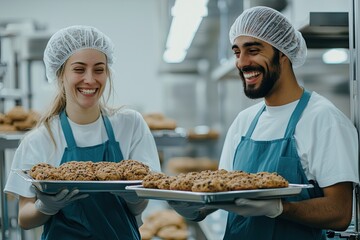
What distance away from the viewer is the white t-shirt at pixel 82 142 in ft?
7.98

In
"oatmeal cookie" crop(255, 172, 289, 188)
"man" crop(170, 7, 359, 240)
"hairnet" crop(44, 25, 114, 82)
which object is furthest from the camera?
"hairnet" crop(44, 25, 114, 82)

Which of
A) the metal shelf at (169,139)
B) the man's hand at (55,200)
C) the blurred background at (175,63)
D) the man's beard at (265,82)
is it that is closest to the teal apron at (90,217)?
the man's hand at (55,200)

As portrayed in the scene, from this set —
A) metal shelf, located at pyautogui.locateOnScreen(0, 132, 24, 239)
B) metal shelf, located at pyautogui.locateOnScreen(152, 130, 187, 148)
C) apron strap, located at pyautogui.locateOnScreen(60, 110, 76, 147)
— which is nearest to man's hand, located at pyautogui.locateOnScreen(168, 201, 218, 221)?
apron strap, located at pyautogui.locateOnScreen(60, 110, 76, 147)

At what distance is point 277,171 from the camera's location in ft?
7.04

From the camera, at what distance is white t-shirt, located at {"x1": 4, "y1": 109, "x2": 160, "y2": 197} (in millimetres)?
2432

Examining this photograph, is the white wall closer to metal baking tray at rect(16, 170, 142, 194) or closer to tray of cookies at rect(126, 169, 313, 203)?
metal baking tray at rect(16, 170, 142, 194)

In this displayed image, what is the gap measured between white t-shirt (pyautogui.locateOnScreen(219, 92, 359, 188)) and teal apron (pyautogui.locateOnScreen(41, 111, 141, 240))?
64 centimetres

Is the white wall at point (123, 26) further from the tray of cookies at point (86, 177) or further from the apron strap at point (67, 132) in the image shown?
the tray of cookies at point (86, 177)

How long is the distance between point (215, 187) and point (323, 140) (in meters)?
0.48

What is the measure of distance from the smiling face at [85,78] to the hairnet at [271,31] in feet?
1.78

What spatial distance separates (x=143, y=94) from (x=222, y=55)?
13.7 feet

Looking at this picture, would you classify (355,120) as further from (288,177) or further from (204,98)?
(204,98)

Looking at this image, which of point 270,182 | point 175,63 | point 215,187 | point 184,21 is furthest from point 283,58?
point 175,63

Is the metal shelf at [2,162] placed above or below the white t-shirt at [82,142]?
below
